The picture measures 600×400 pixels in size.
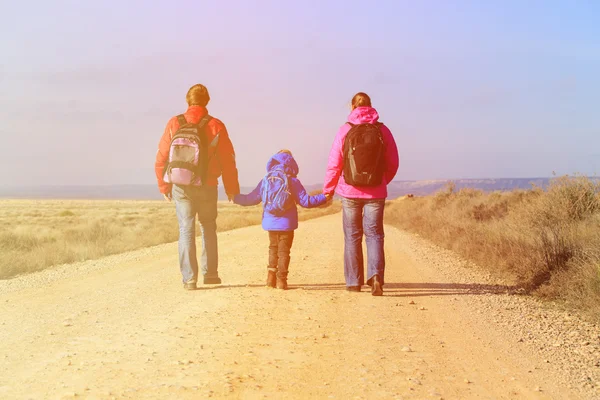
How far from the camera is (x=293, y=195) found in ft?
29.2

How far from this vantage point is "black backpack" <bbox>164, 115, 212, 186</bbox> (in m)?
8.63

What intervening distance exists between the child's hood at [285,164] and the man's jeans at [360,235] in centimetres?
82

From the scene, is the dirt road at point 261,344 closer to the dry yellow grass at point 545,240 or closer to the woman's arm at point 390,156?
the dry yellow grass at point 545,240

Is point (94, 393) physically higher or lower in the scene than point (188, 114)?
lower

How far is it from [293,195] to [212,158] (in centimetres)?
126

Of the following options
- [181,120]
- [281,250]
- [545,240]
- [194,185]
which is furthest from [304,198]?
[545,240]

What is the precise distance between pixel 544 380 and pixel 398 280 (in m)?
5.12

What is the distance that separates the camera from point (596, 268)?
347 inches

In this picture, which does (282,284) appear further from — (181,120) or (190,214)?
(181,120)

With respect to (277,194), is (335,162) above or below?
above

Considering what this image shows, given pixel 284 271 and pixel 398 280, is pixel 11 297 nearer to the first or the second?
pixel 284 271

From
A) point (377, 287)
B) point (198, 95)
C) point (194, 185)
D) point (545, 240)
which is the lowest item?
point (377, 287)

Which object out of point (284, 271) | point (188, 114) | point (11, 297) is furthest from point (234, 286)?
point (11, 297)

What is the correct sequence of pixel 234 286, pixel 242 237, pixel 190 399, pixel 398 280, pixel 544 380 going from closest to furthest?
pixel 190 399 → pixel 544 380 → pixel 234 286 → pixel 398 280 → pixel 242 237
